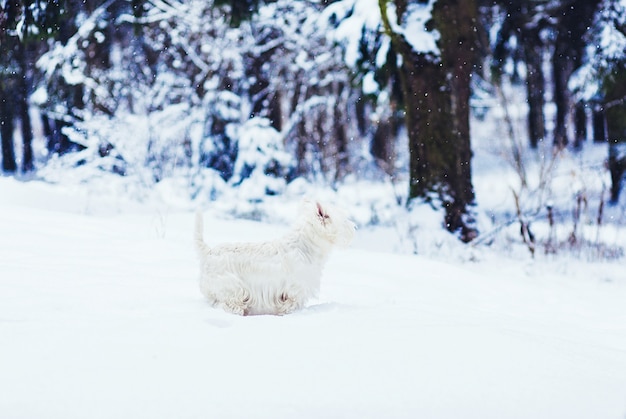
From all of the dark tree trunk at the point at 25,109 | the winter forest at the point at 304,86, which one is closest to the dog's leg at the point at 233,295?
the winter forest at the point at 304,86

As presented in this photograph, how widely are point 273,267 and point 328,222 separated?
1.33ft

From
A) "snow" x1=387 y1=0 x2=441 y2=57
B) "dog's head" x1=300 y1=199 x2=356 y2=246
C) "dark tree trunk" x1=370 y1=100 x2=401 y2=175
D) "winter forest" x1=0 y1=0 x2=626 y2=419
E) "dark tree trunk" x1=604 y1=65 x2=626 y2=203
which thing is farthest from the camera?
"dark tree trunk" x1=370 y1=100 x2=401 y2=175

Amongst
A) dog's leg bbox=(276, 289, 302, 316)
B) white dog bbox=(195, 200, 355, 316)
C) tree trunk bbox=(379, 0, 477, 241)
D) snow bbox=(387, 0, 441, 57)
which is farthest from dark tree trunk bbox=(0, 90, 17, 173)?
dog's leg bbox=(276, 289, 302, 316)

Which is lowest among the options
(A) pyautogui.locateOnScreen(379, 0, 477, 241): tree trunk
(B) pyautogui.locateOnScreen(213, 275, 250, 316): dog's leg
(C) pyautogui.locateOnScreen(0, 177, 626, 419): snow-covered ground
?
(C) pyautogui.locateOnScreen(0, 177, 626, 419): snow-covered ground

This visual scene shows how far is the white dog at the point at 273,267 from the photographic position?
395 centimetres

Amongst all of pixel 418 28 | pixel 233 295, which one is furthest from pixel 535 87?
pixel 233 295

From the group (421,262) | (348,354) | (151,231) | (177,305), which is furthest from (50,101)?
(348,354)

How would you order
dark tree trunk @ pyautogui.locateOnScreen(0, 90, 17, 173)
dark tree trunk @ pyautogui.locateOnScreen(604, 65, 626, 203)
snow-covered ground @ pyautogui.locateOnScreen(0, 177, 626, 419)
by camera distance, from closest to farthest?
snow-covered ground @ pyautogui.locateOnScreen(0, 177, 626, 419), dark tree trunk @ pyautogui.locateOnScreen(604, 65, 626, 203), dark tree trunk @ pyautogui.locateOnScreen(0, 90, 17, 173)

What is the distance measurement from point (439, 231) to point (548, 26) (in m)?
6.78

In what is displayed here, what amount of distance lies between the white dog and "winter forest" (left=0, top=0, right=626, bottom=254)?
181 inches

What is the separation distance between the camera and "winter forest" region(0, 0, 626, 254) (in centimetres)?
977

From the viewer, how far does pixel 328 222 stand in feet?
13.5

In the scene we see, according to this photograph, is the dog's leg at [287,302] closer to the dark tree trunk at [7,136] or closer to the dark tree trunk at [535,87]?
the dark tree trunk at [535,87]

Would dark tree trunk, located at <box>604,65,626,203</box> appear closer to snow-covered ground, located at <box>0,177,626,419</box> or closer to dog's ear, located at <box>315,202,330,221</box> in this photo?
snow-covered ground, located at <box>0,177,626,419</box>
